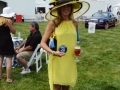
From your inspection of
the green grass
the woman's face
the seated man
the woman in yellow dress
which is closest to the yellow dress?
the woman in yellow dress

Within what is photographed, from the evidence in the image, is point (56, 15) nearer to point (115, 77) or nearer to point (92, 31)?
point (115, 77)

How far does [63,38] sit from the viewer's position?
2346mm

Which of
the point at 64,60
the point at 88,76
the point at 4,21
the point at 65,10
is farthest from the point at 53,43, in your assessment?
the point at 88,76

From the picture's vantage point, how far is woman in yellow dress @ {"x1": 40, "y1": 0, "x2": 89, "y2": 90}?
2337 millimetres

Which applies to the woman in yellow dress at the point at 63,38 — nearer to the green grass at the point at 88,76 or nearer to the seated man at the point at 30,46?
the green grass at the point at 88,76

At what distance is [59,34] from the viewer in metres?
2.34

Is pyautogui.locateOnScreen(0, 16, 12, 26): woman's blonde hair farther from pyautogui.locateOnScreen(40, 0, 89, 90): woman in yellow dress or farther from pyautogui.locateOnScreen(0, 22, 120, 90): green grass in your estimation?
pyautogui.locateOnScreen(40, 0, 89, 90): woman in yellow dress

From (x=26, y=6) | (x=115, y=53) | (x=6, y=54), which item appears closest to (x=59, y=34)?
(x=6, y=54)

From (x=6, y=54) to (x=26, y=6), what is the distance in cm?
1821

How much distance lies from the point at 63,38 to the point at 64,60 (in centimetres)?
26

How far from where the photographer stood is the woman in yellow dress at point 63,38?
2.34 meters

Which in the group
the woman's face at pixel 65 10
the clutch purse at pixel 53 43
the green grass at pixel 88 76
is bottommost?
the green grass at pixel 88 76

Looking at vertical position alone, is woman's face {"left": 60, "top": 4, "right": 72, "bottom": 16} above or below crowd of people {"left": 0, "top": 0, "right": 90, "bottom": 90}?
above

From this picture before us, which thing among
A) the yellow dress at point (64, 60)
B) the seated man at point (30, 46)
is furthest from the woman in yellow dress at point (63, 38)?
the seated man at point (30, 46)
